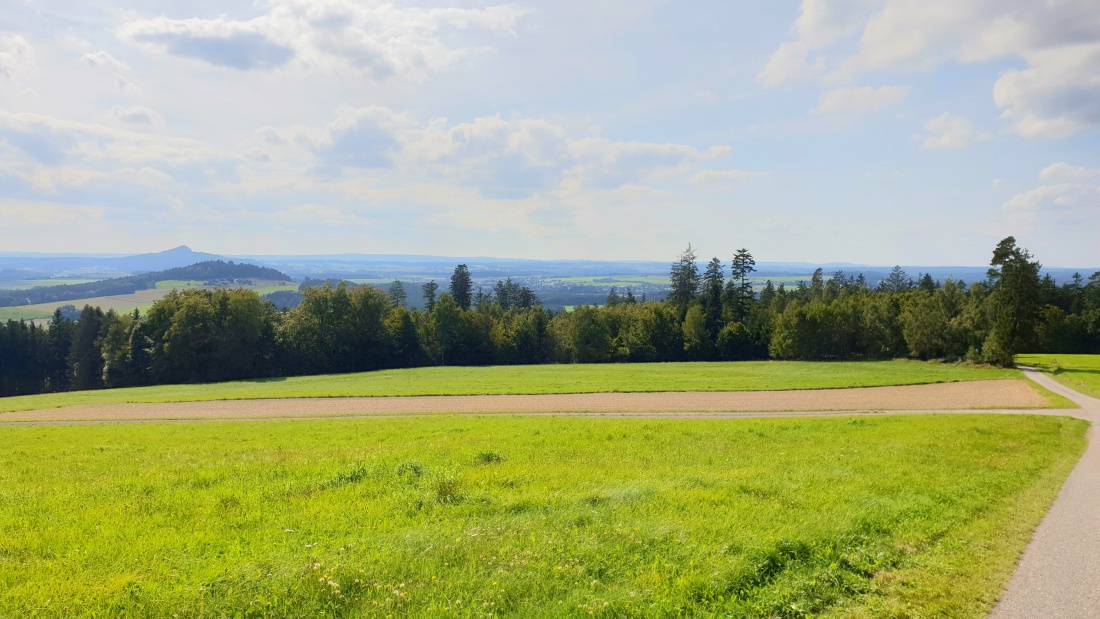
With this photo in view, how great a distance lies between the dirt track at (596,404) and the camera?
34594 millimetres

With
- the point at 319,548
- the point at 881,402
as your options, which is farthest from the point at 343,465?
the point at 881,402

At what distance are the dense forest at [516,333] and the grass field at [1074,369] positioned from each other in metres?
3.51

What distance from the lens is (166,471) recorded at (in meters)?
14.4

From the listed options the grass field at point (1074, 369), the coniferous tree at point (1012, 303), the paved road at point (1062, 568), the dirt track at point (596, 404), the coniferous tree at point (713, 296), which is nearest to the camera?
the paved road at point (1062, 568)

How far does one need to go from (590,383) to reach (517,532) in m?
42.3

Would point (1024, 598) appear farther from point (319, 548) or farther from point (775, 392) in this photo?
point (775, 392)

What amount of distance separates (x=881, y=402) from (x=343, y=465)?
35604 millimetres

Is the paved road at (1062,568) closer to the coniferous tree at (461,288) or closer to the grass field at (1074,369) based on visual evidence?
the grass field at (1074,369)

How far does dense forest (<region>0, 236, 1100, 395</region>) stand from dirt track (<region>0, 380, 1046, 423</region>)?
25.0m

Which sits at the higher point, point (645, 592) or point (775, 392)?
point (645, 592)

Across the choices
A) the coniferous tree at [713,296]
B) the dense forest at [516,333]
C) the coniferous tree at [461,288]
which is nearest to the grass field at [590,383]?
the dense forest at [516,333]

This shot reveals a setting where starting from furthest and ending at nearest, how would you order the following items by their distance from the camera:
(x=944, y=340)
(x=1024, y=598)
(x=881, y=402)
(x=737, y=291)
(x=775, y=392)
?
1. (x=737, y=291)
2. (x=944, y=340)
3. (x=775, y=392)
4. (x=881, y=402)
5. (x=1024, y=598)

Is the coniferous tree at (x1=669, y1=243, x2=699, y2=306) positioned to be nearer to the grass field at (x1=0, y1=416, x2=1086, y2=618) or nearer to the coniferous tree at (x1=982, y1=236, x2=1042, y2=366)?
the coniferous tree at (x1=982, y1=236, x2=1042, y2=366)

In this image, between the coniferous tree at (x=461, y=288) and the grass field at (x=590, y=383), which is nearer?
the grass field at (x=590, y=383)
